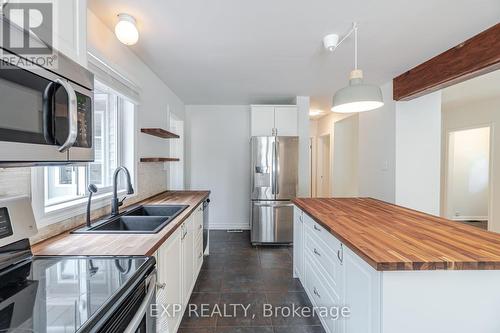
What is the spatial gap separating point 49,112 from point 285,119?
3598mm

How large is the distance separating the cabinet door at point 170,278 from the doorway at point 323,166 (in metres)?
4.90

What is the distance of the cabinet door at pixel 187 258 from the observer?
2.00 metres

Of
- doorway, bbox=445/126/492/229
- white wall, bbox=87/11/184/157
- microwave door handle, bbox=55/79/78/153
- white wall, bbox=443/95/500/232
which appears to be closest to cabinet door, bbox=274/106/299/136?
white wall, bbox=87/11/184/157

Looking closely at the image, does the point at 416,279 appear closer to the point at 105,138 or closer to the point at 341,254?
the point at 341,254

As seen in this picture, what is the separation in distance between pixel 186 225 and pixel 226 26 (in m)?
1.63

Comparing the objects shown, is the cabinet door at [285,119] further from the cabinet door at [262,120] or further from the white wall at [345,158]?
the white wall at [345,158]

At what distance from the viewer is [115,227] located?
1.84 m

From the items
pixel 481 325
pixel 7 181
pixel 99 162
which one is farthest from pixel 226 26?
pixel 481 325

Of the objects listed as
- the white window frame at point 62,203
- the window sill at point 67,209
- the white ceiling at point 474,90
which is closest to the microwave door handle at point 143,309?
the white window frame at point 62,203

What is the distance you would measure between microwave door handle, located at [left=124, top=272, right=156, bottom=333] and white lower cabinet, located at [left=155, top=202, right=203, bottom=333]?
0.73 ft

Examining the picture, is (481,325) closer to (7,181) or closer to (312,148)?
(7,181)

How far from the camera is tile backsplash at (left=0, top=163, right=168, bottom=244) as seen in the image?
112 centimetres

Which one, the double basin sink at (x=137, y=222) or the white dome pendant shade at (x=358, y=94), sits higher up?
the white dome pendant shade at (x=358, y=94)

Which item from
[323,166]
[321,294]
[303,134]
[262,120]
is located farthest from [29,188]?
[323,166]
